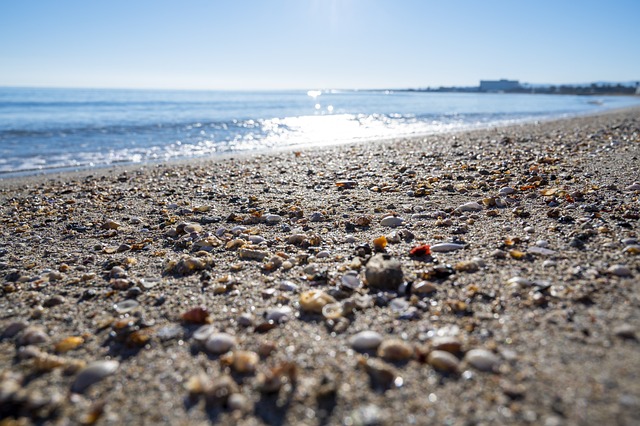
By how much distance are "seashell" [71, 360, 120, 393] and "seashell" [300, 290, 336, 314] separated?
943 millimetres

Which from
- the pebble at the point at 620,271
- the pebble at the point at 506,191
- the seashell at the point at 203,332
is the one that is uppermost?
the pebble at the point at 506,191

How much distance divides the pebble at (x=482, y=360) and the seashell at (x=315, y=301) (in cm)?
80

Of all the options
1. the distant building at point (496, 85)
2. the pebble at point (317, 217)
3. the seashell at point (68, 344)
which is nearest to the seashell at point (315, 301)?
the seashell at point (68, 344)

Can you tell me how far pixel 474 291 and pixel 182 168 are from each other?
7.25m

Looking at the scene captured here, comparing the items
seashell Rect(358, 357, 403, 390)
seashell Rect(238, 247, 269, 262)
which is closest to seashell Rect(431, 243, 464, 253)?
seashell Rect(238, 247, 269, 262)

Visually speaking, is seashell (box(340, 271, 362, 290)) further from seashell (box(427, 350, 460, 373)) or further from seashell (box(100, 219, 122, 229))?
seashell (box(100, 219, 122, 229))

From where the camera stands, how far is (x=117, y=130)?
1795 cm

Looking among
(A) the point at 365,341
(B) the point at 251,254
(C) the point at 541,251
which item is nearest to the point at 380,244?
(B) the point at 251,254

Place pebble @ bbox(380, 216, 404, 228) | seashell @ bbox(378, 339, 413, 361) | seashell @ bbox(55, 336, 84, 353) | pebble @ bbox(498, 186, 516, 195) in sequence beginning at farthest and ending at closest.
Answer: pebble @ bbox(498, 186, 516, 195) → pebble @ bbox(380, 216, 404, 228) → seashell @ bbox(55, 336, 84, 353) → seashell @ bbox(378, 339, 413, 361)

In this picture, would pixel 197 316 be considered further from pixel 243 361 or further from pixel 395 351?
pixel 395 351

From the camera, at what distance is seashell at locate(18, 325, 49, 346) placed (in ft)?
6.98

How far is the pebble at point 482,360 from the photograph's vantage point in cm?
170

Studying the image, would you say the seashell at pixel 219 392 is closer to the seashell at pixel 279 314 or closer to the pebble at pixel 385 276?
the seashell at pixel 279 314

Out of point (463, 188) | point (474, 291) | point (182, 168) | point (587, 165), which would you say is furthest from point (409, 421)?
point (182, 168)
